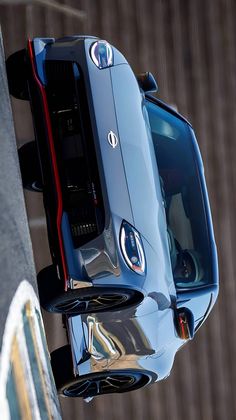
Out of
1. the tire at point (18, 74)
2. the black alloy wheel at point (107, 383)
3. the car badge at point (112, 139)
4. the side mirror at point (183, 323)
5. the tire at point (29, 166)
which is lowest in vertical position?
the black alloy wheel at point (107, 383)

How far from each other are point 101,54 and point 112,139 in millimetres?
495

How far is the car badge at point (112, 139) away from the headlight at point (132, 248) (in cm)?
39

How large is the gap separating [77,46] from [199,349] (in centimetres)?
290

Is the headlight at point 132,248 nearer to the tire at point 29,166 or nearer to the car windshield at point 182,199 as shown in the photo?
the car windshield at point 182,199

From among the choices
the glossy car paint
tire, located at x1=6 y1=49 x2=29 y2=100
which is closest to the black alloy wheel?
the glossy car paint

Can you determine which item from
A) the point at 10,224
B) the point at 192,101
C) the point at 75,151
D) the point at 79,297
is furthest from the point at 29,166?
the point at 192,101

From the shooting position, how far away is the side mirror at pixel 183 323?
170 inches

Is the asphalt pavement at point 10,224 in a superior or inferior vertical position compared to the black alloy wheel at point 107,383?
superior

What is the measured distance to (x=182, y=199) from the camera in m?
4.75


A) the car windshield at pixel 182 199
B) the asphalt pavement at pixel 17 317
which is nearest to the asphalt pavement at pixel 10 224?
the asphalt pavement at pixel 17 317

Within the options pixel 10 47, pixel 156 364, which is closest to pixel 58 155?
pixel 156 364

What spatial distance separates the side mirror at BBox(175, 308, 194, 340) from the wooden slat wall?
1.71m

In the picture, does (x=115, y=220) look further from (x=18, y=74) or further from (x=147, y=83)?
(x=147, y=83)

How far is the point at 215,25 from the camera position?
257 inches
